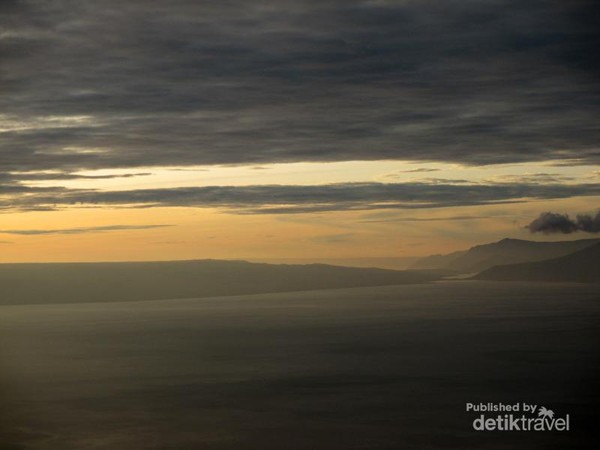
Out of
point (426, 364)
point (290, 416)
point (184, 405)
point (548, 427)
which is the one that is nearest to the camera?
point (548, 427)

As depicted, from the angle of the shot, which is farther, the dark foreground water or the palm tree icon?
Answer: the palm tree icon

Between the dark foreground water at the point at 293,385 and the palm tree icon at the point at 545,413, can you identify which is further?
the palm tree icon at the point at 545,413

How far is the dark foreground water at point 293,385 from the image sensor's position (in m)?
42.7

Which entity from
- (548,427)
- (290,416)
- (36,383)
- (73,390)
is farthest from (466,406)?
(36,383)

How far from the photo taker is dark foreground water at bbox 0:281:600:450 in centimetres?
4269

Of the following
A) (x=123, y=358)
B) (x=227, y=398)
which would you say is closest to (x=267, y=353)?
(x=123, y=358)

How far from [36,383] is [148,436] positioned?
23.6 m

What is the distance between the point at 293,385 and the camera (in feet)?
192

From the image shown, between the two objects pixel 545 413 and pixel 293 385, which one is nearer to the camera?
pixel 545 413

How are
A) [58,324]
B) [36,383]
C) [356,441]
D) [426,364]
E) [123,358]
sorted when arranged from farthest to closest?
[58,324] < [123,358] < [426,364] < [36,383] < [356,441]

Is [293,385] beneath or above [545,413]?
above

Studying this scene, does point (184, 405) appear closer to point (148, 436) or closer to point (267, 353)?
point (148, 436)

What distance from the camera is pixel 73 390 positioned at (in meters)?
59.7

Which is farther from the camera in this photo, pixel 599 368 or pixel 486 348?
pixel 486 348
